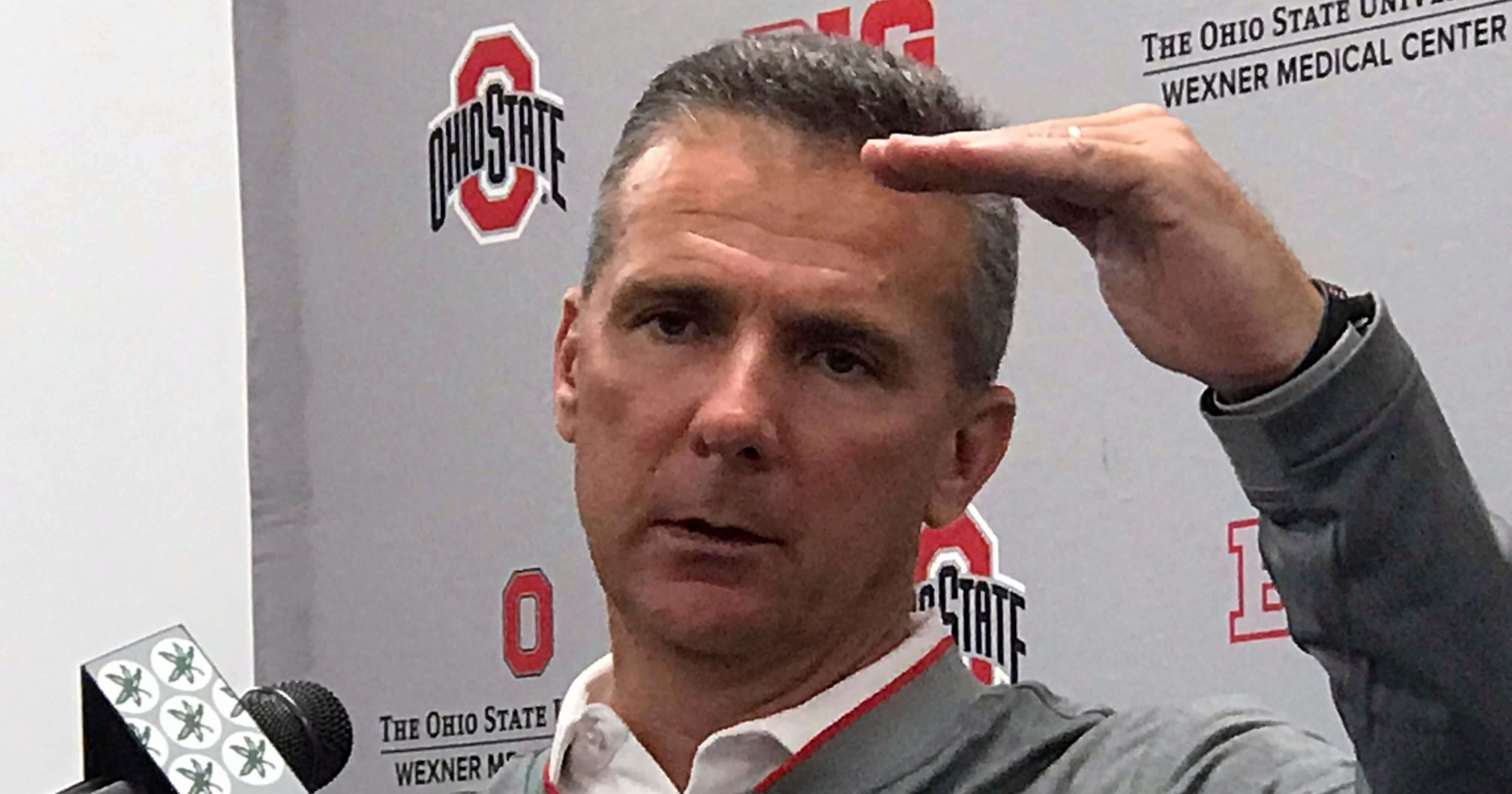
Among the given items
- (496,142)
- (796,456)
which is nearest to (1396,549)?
(796,456)

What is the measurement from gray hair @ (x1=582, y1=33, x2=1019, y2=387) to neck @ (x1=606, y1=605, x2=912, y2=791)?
197 mm

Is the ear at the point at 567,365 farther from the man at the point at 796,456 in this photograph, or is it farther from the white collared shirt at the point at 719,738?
the white collared shirt at the point at 719,738

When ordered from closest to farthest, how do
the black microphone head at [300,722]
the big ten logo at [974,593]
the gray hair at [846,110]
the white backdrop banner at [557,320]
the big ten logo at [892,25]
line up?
the black microphone head at [300,722] → the gray hair at [846,110] → the white backdrop banner at [557,320] → the big ten logo at [974,593] → the big ten logo at [892,25]

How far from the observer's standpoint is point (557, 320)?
7.50 ft

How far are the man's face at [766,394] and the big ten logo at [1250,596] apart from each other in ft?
1.71

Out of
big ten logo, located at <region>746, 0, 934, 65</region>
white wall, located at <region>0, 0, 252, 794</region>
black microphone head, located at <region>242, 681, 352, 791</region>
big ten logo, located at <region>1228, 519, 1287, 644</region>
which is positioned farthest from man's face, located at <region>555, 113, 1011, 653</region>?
white wall, located at <region>0, 0, 252, 794</region>

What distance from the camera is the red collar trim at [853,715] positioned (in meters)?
1.27

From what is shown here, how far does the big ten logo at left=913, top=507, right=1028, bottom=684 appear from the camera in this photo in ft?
6.26

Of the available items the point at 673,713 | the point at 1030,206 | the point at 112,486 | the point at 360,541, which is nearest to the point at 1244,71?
the point at 673,713

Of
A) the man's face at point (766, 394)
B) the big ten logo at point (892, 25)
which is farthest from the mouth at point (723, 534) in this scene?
the big ten logo at point (892, 25)

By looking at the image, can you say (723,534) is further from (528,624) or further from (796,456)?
(528,624)

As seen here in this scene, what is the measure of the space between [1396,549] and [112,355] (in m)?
1.88

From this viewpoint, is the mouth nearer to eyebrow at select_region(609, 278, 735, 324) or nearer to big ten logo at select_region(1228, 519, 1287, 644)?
eyebrow at select_region(609, 278, 735, 324)

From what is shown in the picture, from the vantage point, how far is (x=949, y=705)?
4.28 ft
